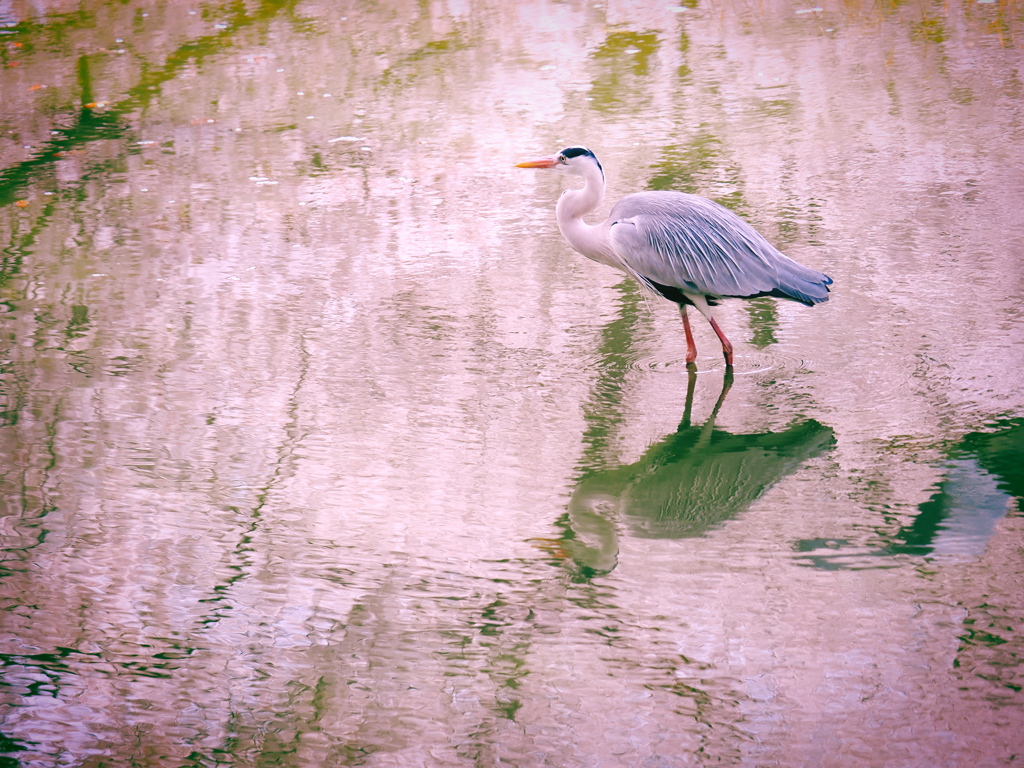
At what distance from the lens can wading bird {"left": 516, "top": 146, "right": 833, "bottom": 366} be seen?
4.62 meters

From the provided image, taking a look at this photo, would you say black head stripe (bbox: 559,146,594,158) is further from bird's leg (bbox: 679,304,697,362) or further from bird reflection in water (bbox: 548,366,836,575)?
bird reflection in water (bbox: 548,366,836,575)

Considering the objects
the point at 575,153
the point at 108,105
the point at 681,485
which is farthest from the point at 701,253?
the point at 108,105

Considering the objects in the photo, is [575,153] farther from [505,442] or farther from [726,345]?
[505,442]

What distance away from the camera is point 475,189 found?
22.9ft

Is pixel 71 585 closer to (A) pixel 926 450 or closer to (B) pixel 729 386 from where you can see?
(B) pixel 729 386

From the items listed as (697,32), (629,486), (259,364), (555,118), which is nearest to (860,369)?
(629,486)

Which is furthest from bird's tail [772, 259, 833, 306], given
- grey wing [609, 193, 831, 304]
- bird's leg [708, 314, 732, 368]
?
bird's leg [708, 314, 732, 368]

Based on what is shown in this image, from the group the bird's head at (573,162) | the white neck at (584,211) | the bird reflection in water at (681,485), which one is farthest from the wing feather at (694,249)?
the bird reflection in water at (681,485)

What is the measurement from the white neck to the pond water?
41 centimetres

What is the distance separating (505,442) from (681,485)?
730 millimetres

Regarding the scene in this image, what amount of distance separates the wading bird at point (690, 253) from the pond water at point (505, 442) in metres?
0.33

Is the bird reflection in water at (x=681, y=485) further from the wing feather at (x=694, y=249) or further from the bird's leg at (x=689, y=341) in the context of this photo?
the wing feather at (x=694, y=249)

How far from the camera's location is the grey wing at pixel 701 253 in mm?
4613

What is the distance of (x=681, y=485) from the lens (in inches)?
157
